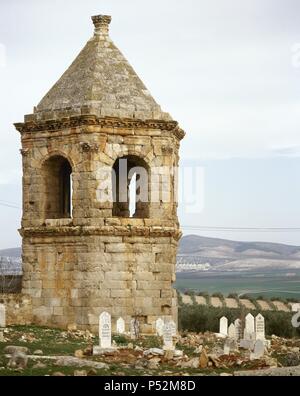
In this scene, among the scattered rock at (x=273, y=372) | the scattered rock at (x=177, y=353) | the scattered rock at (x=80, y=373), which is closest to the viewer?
the scattered rock at (x=80, y=373)

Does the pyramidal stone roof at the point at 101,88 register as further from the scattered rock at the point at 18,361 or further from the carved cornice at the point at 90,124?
the scattered rock at the point at 18,361

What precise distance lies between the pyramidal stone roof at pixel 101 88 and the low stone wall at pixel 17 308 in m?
4.30

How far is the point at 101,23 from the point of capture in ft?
101

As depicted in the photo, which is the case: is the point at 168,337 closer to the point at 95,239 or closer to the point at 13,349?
the point at 13,349

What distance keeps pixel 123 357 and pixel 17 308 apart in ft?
21.2

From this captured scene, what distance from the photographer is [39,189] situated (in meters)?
30.2

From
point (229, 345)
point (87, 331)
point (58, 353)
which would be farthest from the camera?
point (87, 331)

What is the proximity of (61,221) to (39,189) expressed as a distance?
3.57 feet

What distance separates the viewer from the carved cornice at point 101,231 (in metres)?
29.1

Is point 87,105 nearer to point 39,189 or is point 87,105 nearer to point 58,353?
point 39,189

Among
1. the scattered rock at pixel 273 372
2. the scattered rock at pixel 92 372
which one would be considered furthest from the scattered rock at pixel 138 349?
the scattered rock at pixel 92 372

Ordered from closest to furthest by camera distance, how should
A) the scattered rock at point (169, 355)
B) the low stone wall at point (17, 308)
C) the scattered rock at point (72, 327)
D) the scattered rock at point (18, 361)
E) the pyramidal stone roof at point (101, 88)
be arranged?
the scattered rock at point (18, 361), the scattered rock at point (169, 355), the scattered rock at point (72, 327), the low stone wall at point (17, 308), the pyramidal stone roof at point (101, 88)

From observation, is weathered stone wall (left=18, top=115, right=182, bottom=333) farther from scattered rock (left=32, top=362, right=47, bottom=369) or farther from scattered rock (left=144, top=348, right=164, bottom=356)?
scattered rock (left=32, top=362, right=47, bottom=369)
